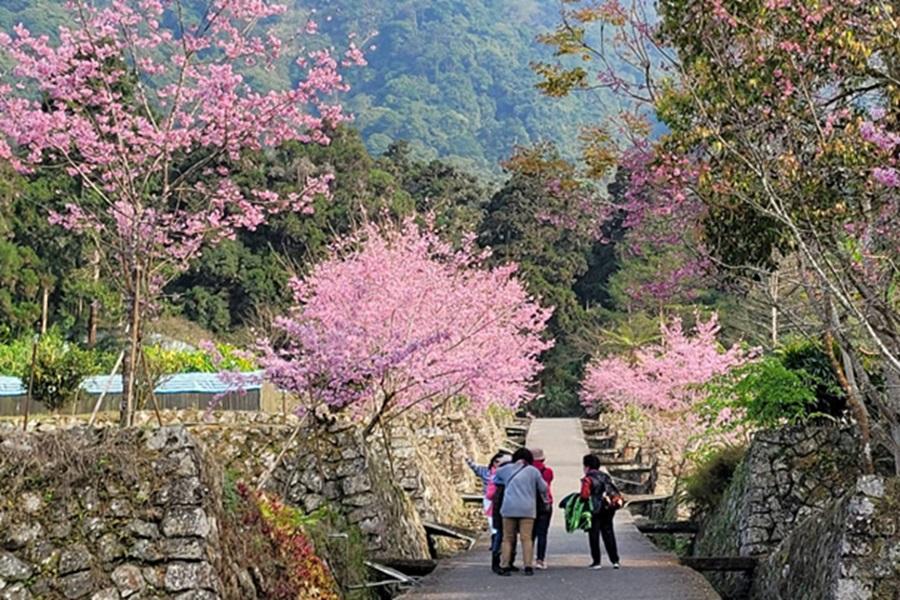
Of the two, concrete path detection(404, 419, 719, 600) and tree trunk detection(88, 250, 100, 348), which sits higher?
tree trunk detection(88, 250, 100, 348)

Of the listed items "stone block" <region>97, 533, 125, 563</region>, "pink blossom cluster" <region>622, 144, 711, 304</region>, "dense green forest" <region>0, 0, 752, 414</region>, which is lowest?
"stone block" <region>97, 533, 125, 563</region>

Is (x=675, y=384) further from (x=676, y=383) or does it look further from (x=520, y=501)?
(x=520, y=501)

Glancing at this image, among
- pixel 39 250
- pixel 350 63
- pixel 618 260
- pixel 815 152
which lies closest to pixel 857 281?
pixel 815 152

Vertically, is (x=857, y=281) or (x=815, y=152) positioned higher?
(x=815, y=152)

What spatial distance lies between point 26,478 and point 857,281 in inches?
240

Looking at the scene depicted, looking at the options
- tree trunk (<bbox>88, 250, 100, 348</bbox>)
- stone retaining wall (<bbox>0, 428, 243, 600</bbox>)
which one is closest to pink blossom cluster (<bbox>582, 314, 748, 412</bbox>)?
tree trunk (<bbox>88, 250, 100, 348</bbox>)

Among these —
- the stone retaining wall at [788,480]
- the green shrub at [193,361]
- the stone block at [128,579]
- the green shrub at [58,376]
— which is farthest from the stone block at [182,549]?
the green shrub at [193,361]

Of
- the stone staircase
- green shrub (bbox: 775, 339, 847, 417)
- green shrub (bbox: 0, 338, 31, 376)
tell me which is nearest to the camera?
green shrub (bbox: 775, 339, 847, 417)

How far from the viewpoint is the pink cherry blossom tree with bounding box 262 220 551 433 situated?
1490 centimetres

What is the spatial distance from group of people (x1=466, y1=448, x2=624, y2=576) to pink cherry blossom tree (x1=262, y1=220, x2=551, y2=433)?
126 inches

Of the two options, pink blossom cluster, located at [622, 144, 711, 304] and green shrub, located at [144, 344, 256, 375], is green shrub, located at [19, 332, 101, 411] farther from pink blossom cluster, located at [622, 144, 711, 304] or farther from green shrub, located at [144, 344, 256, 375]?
pink blossom cluster, located at [622, 144, 711, 304]

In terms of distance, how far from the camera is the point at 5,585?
287 inches

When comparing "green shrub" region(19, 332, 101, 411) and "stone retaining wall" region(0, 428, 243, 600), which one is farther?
"green shrub" region(19, 332, 101, 411)

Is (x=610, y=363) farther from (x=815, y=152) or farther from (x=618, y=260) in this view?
(x=815, y=152)
